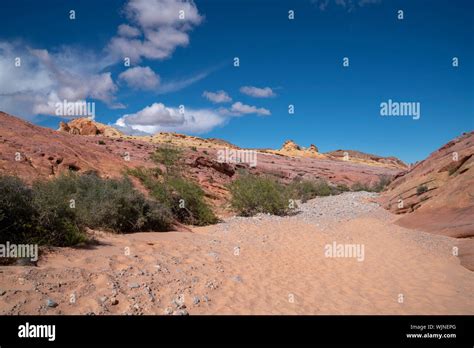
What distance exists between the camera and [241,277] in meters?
5.83

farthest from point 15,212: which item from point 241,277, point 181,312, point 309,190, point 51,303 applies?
point 309,190

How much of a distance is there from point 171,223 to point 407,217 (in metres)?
8.14

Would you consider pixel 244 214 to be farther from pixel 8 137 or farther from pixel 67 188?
pixel 8 137

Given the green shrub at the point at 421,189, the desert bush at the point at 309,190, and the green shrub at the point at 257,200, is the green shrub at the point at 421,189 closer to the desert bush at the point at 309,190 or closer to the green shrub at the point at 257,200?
the green shrub at the point at 257,200

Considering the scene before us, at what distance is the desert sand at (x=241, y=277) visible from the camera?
4.03 metres

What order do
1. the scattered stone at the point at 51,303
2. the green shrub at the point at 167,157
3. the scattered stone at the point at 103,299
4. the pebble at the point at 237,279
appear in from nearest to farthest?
the scattered stone at the point at 51,303, the scattered stone at the point at 103,299, the pebble at the point at 237,279, the green shrub at the point at 167,157

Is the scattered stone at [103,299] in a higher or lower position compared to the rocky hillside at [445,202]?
lower

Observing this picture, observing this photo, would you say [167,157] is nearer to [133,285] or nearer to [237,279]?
[237,279]

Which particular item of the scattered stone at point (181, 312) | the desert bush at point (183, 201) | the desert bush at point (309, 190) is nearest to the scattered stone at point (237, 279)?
the scattered stone at point (181, 312)

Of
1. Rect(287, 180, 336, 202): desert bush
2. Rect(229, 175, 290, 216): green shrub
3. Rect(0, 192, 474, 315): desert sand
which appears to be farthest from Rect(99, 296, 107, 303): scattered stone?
Rect(287, 180, 336, 202): desert bush

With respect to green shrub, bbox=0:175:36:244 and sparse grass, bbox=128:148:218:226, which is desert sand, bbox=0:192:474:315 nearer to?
green shrub, bbox=0:175:36:244

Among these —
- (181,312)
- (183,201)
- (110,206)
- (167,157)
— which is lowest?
(181,312)
